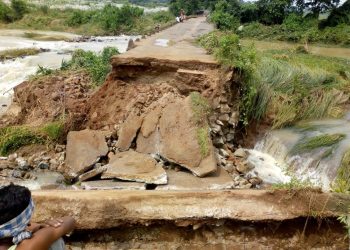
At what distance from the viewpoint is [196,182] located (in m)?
5.33

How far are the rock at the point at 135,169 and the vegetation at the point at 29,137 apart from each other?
4.61 ft

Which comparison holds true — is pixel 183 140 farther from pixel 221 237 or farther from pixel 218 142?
pixel 221 237

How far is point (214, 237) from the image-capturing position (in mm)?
4062

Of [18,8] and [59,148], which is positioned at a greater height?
[18,8]

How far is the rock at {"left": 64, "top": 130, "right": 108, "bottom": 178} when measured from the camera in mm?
5906

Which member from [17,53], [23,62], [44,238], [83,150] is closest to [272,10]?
[17,53]

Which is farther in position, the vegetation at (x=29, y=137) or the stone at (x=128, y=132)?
the vegetation at (x=29, y=137)

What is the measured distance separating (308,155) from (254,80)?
1.70m

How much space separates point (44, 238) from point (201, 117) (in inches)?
157

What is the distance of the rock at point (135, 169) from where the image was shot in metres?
5.23

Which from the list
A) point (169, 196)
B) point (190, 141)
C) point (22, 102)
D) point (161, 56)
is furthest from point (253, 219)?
point (22, 102)

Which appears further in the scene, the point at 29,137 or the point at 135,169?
the point at 29,137

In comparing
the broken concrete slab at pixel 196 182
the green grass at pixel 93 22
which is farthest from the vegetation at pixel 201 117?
the green grass at pixel 93 22

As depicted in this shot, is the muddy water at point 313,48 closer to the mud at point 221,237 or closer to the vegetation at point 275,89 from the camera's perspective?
the vegetation at point 275,89
